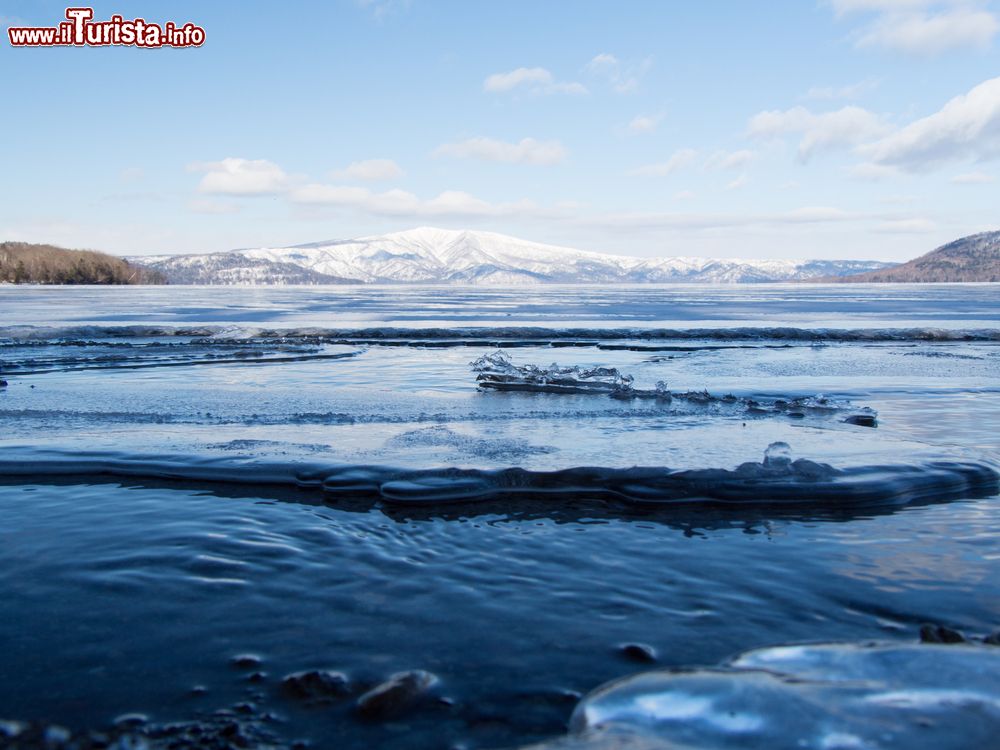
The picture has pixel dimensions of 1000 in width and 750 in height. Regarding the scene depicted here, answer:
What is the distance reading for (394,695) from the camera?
11.2ft

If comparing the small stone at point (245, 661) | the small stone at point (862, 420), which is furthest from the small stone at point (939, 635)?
the small stone at point (862, 420)

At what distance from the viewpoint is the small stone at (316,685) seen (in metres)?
3.45

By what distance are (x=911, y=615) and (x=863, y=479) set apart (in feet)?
8.91

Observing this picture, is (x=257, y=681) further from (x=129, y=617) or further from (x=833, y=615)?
(x=833, y=615)

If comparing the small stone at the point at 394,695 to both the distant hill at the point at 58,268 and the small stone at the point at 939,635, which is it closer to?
the small stone at the point at 939,635

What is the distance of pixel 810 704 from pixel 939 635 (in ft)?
4.12

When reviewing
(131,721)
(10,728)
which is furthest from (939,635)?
(10,728)

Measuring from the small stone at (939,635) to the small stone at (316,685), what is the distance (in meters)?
2.93

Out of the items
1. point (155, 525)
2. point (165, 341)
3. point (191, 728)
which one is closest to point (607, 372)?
point (155, 525)

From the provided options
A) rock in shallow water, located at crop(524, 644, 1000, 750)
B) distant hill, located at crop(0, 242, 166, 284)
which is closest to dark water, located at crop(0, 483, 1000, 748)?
rock in shallow water, located at crop(524, 644, 1000, 750)

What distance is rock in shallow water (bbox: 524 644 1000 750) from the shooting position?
9.73 ft

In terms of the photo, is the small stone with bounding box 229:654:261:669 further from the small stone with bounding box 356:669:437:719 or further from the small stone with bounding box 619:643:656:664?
the small stone with bounding box 619:643:656:664

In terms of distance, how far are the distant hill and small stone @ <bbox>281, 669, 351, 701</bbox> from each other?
193m

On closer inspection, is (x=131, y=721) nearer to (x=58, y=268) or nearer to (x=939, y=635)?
(x=939, y=635)
